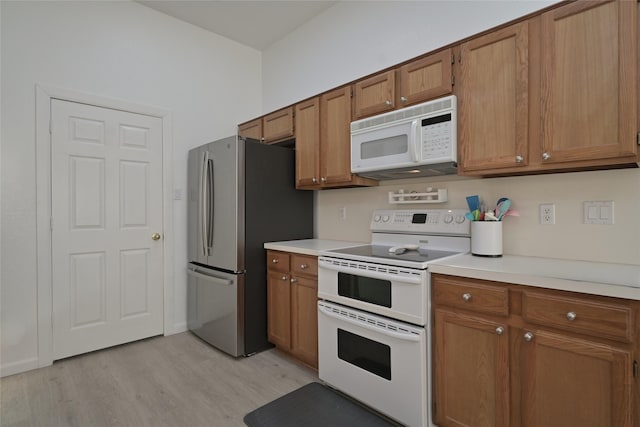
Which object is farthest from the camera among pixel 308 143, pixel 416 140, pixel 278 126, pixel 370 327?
pixel 278 126

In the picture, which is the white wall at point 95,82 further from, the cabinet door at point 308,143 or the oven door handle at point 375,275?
the oven door handle at point 375,275

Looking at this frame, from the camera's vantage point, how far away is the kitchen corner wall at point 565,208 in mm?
1542

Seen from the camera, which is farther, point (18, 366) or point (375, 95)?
point (18, 366)

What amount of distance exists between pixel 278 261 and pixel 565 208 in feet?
6.33

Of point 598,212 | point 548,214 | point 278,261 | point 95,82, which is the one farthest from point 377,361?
point 95,82

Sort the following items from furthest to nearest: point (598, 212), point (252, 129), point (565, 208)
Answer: point (252, 129)
point (565, 208)
point (598, 212)

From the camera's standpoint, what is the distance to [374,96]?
88.1 inches

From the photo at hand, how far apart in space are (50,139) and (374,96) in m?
2.53

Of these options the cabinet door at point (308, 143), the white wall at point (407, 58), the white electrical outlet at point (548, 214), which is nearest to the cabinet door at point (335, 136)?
the cabinet door at point (308, 143)

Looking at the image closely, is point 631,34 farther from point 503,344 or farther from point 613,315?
point 503,344

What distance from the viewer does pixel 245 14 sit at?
3.14 metres

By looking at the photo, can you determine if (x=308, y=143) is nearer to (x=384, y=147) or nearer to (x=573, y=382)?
(x=384, y=147)

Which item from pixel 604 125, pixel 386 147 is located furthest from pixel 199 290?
pixel 604 125

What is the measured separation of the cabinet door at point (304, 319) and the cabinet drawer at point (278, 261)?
13 cm
